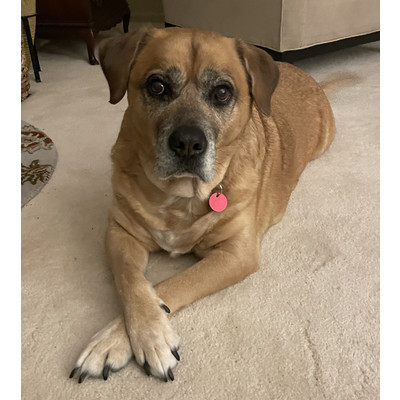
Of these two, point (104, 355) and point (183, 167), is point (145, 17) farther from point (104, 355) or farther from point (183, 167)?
point (104, 355)

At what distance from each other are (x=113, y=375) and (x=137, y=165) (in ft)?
2.53

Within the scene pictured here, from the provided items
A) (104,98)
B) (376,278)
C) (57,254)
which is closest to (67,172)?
(57,254)

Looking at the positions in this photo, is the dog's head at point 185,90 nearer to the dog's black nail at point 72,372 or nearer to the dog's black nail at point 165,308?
the dog's black nail at point 165,308

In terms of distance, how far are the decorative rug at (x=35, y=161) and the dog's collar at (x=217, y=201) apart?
1.07 meters

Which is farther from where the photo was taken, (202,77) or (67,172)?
(67,172)

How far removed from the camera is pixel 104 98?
3.43m

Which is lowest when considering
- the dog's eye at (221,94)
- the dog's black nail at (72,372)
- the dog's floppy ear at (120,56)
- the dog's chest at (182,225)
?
the dog's black nail at (72,372)

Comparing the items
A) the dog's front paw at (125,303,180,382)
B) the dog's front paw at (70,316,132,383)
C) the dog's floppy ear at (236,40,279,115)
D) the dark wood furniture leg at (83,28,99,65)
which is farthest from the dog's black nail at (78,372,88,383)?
the dark wood furniture leg at (83,28,99,65)

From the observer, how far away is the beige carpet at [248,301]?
1.30 m

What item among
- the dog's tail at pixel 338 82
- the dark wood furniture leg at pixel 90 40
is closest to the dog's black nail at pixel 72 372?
the dog's tail at pixel 338 82

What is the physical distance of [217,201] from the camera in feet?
5.46

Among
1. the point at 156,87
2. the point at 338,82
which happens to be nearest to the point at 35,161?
the point at 156,87

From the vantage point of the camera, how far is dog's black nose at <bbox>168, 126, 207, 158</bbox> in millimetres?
1420

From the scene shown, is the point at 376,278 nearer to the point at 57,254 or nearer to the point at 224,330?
the point at 224,330
